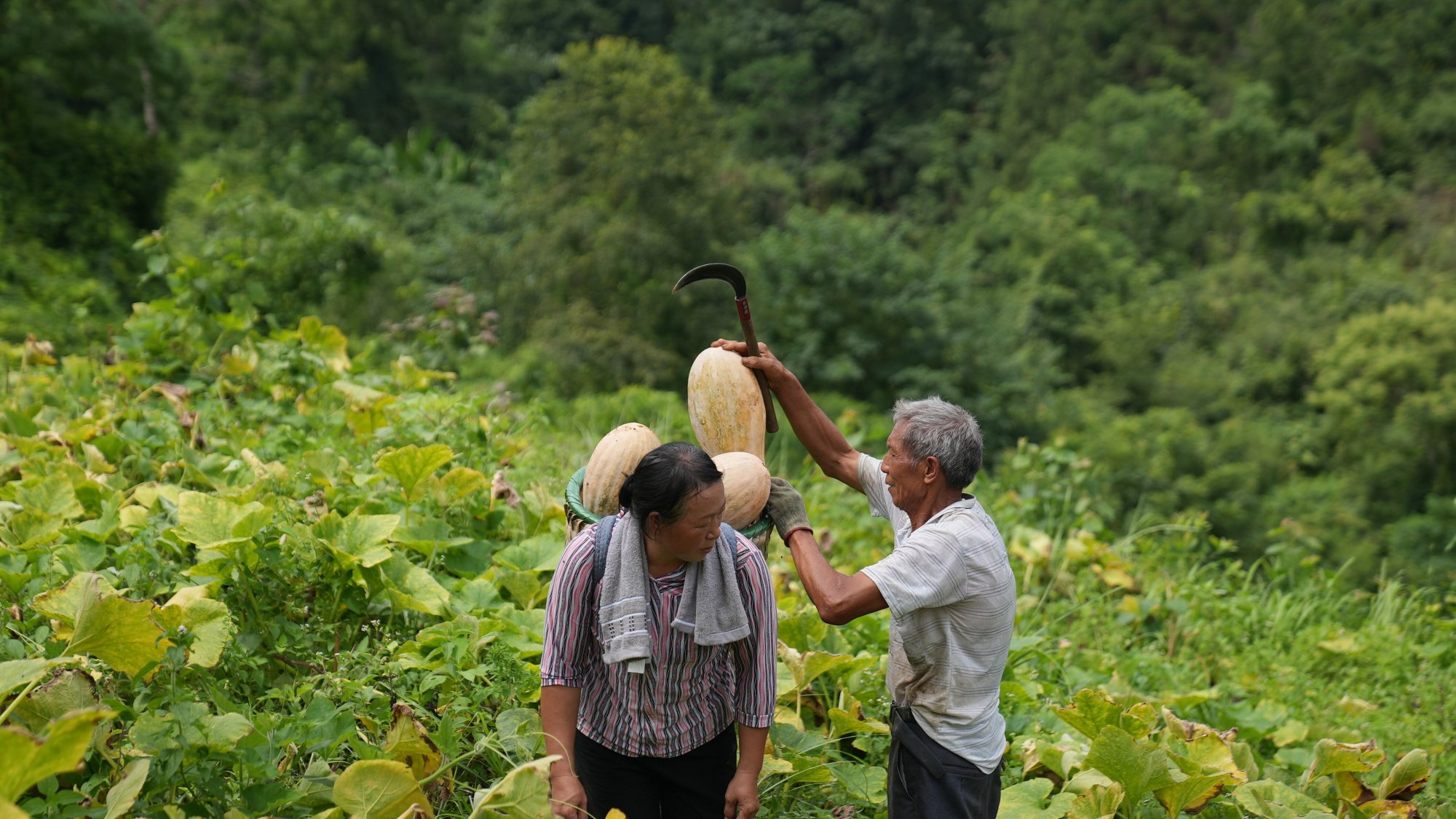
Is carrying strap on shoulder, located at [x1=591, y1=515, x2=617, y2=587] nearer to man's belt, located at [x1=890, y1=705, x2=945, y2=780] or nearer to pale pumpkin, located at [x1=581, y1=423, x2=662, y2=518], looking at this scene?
Result: pale pumpkin, located at [x1=581, y1=423, x2=662, y2=518]

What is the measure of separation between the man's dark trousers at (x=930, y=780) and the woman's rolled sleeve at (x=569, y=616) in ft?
2.54

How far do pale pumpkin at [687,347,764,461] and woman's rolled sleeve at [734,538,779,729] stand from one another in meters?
0.31

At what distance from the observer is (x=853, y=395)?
1517 cm

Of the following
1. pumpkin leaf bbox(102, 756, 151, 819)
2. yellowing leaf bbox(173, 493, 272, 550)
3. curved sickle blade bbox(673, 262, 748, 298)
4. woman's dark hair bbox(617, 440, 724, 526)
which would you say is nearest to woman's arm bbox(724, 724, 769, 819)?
woman's dark hair bbox(617, 440, 724, 526)

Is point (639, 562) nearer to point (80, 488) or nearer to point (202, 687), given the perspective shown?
point (202, 687)

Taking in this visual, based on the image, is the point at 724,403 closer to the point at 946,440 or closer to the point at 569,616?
the point at 946,440

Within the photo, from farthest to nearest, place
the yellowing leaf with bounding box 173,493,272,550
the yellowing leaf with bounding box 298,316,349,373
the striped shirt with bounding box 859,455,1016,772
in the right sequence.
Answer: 1. the yellowing leaf with bounding box 298,316,349,373
2. the yellowing leaf with bounding box 173,493,272,550
3. the striped shirt with bounding box 859,455,1016,772

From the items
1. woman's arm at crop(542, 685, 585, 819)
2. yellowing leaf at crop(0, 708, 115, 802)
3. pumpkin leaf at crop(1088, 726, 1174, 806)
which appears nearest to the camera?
yellowing leaf at crop(0, 708, 115, 802)

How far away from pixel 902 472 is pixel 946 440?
121mm

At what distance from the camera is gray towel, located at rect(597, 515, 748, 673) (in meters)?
2.20

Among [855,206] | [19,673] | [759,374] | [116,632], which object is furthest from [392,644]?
[855,206]

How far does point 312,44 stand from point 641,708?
23045 mm

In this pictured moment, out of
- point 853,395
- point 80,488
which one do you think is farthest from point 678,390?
point 80,488

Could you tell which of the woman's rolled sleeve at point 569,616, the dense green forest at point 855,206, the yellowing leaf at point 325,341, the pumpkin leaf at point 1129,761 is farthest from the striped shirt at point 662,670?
the dense green forest at point 855,206
